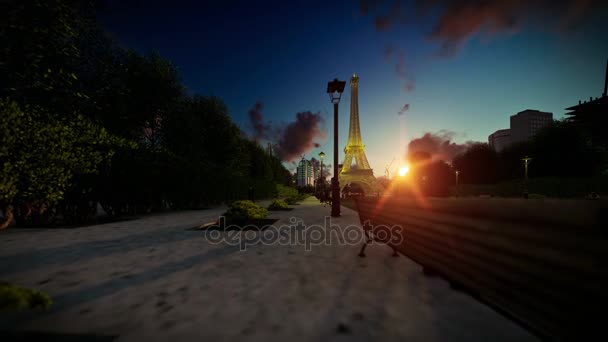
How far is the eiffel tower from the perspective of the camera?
169ft

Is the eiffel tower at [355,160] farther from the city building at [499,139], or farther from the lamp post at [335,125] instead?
the city building at [499,139]

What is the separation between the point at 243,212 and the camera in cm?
851

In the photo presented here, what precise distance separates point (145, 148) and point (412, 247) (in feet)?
44.9

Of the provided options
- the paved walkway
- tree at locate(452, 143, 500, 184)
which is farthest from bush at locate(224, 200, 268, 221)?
tree at locate(452, 143, 500, 184)

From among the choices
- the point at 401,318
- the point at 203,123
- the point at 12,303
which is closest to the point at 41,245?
the point at 12,303

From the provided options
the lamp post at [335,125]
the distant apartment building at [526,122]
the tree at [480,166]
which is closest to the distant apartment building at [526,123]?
the distant apartment building at [526,122]

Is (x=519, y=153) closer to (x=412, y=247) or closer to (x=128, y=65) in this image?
(x=412, y=247)

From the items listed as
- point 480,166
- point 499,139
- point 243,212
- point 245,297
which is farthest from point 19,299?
point 499,139

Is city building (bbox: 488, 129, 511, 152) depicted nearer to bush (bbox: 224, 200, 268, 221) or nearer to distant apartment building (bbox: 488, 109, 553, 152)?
distant apartment building (bbox: 488, 109, 553, 152)

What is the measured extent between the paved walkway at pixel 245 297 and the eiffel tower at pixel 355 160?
46807 mm

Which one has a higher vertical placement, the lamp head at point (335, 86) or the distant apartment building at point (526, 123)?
the distant apartment building at point (526, 123)

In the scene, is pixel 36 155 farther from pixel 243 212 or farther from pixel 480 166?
pixel 480 166

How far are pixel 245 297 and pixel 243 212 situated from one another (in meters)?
5.94

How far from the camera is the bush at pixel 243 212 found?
27.2ft
